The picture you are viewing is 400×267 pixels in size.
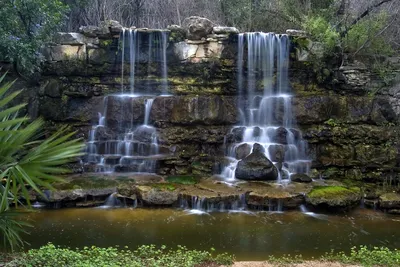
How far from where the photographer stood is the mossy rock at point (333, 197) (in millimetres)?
10656

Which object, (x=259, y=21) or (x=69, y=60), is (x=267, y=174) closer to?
(x=69, y=60)

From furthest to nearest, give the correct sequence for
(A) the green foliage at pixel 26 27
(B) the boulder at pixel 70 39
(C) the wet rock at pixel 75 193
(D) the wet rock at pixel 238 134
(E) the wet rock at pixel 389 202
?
(B) the boulder at pixel 70 39 → (D) the wet rock at pixel 238 134 → (A) the green foliage at pixel 26 27 → (E) the wet rock at pixel 389 202 → (C) the wet rock at pixel 75 193

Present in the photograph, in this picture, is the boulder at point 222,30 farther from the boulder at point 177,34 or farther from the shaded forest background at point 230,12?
the shaded forest background at point 230,12

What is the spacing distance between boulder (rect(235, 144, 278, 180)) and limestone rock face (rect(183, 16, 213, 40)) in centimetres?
527

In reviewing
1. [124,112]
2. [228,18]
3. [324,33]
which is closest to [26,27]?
[124,112]

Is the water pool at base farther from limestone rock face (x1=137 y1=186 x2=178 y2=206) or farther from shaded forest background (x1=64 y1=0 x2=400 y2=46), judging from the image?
shaded forest background (x1=64 y1=0 x2=400 y2=46)

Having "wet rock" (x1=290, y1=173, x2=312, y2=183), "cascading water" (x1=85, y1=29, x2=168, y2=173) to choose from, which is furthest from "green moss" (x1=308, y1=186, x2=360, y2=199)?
"cascading water" (x1=85, y1=29, x2=168, y2=173)

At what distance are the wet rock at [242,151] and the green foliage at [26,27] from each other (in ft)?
23.8

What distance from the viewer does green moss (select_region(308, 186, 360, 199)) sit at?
10.8 meters

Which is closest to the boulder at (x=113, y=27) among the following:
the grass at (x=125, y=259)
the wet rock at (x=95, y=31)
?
the wet rock at (x=95, y=31)

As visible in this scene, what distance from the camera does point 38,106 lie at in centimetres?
1442

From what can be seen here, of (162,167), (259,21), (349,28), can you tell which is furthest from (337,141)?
(259,21)

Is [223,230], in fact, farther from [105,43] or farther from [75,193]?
[105,43]

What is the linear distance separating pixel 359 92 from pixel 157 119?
7604 millimetres
